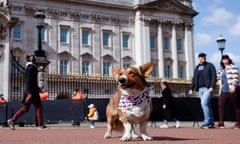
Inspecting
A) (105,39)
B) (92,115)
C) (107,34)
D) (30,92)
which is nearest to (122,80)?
(30,92)

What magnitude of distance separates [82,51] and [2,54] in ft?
87.0

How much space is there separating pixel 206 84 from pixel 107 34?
36.2 metres

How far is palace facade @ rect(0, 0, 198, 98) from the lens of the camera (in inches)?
1687

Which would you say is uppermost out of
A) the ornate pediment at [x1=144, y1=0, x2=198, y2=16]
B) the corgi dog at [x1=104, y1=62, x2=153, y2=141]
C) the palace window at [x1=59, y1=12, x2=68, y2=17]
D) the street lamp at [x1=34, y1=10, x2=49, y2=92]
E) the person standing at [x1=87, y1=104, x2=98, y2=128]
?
the ornate pediment at [x1=144, y1=0, x2=198, y2=16]

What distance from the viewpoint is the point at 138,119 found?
20.6ft

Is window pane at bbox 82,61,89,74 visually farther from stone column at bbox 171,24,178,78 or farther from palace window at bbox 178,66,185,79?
palace window at bbox 178,66,185,79

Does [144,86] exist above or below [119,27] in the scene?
below

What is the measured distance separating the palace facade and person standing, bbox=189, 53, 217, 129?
102 feet

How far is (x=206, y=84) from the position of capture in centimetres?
1159

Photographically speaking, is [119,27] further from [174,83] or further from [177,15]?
[174,83]

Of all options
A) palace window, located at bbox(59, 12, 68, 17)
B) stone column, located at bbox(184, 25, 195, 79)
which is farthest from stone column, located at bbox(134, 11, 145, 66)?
palace window, located at bbox(59, 12, 68, 17)

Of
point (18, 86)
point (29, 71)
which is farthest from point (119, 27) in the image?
point (29, 71)

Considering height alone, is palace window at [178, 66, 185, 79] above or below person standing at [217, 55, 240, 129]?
above

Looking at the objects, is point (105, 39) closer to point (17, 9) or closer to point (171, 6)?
point (171, 6)
